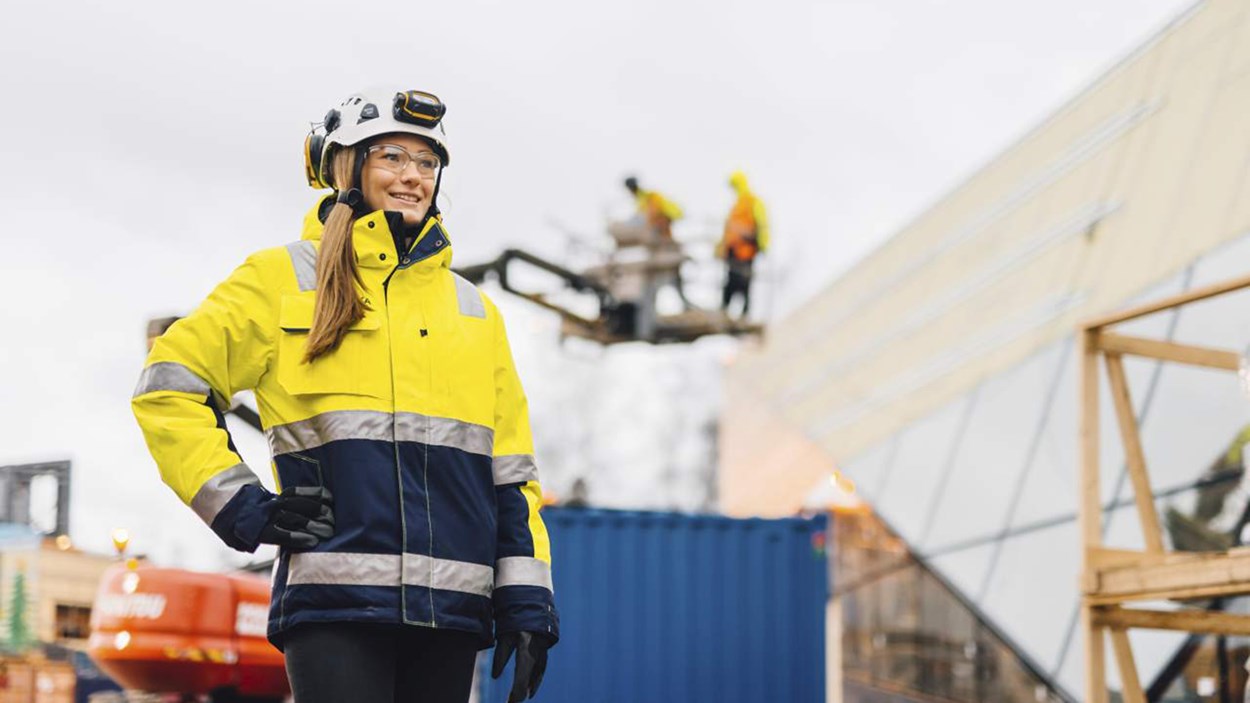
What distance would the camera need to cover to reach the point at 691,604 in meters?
11.0

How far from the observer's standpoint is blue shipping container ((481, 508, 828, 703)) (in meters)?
10.8

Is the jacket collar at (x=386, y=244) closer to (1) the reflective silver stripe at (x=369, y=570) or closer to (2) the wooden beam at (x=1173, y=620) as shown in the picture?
(1) the reflective silver stripe at (x=369, y=570)

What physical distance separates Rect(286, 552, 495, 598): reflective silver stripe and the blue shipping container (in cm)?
750

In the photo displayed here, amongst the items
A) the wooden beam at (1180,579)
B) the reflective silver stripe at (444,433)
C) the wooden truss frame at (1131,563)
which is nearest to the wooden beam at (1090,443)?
the wooden truss frame at (1131,563)

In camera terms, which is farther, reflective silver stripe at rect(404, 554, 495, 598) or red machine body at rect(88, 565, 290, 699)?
red machine body at rect(88, 565, 290, 699)

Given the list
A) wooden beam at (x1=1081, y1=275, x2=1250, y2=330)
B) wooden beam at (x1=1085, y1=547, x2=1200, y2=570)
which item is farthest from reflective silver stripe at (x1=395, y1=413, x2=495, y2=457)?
wooden beam at (x1=1085, y1=547, x2=1200, y2=570)

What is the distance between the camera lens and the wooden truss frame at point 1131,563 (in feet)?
24.6

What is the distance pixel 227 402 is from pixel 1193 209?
10158mm

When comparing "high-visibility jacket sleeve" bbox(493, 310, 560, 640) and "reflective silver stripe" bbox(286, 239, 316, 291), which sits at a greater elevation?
"reflective silver stripe" bbox(286, 239, 316, 291)

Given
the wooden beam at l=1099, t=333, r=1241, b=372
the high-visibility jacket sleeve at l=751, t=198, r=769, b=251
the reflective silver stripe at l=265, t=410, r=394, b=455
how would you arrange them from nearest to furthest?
the reflective silver stripe at l=265, t=410, r=394, b=455, the wooden beam at l=1099, t=333, r=1241, b=372, the high-visibility jacket sleeve at l=751, t=198, r=769, b=251

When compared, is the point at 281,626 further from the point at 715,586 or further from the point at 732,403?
the point at 732,403

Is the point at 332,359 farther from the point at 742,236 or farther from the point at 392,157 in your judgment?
the point at 742,236

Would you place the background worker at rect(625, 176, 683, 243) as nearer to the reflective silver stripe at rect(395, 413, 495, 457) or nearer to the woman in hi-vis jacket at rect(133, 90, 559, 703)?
the woman in hi-vis jacket at rect(133, 90, 559, 703)

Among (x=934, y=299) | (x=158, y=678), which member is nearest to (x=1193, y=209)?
(x=934, y=299)
